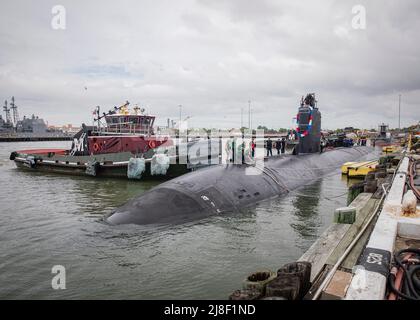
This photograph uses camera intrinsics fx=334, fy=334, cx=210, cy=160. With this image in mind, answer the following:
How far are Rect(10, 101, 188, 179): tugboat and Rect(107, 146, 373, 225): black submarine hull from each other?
9014 mm

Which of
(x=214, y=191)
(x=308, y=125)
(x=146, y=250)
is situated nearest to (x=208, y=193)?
(x=214, y=191)

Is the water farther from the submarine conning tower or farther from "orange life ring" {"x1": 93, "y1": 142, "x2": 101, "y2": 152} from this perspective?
"orange life ring" {"x1": 93, "y1": 142, "x2": 101, "y2": 152}

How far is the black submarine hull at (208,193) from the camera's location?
10016mm

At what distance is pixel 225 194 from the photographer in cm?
1195

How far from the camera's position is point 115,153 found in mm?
24188

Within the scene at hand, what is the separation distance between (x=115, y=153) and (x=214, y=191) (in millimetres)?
14392

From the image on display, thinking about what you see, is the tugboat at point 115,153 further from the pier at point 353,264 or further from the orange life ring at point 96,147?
the pier at point 353,264

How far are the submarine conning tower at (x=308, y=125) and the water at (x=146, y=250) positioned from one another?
935cm

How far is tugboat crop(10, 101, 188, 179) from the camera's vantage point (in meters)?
22.7

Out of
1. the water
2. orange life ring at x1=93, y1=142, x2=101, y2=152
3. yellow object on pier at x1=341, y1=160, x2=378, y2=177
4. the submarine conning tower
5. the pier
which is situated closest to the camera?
the pier
